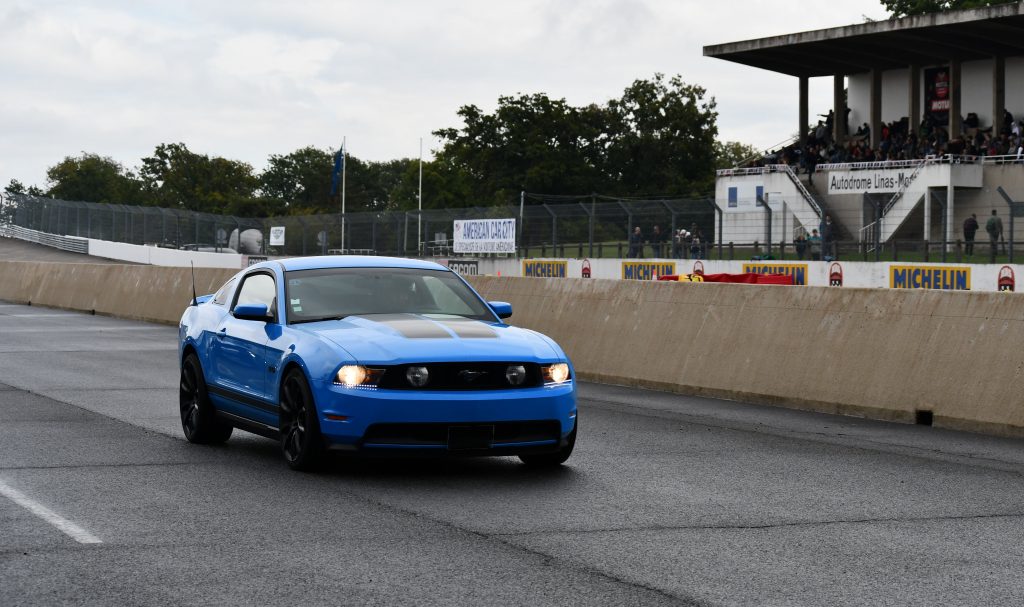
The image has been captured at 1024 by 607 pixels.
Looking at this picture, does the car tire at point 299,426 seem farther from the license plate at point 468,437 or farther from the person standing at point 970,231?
the person standing at point 970,231

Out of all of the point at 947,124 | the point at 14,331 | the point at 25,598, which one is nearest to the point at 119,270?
the point at 14,331

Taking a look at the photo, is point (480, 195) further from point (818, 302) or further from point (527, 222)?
point (818, 302)

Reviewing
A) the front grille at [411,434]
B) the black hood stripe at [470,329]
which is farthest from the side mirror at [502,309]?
the front grille at [411,434]

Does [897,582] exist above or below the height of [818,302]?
below

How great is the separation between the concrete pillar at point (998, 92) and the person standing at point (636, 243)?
26.1 m

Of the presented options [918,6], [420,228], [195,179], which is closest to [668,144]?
[918,6]

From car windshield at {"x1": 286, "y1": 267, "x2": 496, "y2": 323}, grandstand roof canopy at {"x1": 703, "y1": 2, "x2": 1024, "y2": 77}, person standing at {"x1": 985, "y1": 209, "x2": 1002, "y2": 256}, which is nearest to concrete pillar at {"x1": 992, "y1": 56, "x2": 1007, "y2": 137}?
grandstand roof canopy at {"x1": 703, "y1": 2, "x2": 1024, "y2": 77}

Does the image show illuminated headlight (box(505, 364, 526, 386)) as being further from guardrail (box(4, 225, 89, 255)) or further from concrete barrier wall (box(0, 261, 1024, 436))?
guardrail (box(4, 225, 89, 255))

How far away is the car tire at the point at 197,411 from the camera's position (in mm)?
10383

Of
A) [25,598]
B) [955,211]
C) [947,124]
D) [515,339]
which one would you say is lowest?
[25,598]

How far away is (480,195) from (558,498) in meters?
96.7

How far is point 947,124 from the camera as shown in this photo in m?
62.7

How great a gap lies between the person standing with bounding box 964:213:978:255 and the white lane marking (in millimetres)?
27014

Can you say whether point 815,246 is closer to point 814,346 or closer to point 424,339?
point 814,346
